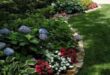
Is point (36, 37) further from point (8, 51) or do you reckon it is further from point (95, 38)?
point (95, 38)

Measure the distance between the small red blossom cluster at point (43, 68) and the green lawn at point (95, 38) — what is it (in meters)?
0.93

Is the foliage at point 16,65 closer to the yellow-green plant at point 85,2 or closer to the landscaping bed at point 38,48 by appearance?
the landscaping bed at point 38,48

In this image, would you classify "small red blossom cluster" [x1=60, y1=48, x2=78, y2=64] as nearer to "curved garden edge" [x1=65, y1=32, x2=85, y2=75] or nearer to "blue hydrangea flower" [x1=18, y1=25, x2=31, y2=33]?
"curved garden edge" [x1=65, y1=32, x2=85, y2=75]

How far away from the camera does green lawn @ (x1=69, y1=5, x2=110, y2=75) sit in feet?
28.7

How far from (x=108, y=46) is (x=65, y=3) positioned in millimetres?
5513

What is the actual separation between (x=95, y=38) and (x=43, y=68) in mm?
3844

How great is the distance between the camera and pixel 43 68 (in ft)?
25.9

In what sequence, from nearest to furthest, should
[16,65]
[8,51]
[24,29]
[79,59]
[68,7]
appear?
[16,65]
[8,51]
[24,29]
[79,59]
[68,7]

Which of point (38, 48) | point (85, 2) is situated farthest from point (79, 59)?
point (85, 2)

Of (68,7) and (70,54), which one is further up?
(70,54)

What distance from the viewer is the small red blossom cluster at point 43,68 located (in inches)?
306

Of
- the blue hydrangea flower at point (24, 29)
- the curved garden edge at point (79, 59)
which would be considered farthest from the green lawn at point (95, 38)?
the blue hydrangea flower at point (24, 29)

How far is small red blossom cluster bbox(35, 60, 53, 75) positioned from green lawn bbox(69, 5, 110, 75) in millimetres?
926

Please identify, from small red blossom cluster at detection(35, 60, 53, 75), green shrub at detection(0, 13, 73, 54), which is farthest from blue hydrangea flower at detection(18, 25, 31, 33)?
small red blossom cluster at detection(35, 60, 53, 75)
